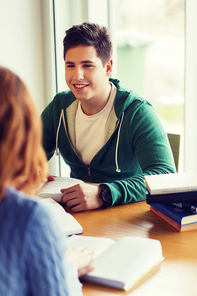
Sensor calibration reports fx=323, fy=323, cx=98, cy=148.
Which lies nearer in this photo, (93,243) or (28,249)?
(28,249)

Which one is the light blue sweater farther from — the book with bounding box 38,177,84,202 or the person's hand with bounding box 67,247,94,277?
the book with bounding box 38,177,84,202

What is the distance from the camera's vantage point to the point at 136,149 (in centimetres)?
144

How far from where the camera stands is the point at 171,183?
1.04 metres

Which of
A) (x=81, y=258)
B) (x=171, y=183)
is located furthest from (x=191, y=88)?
(x=81, y=258)

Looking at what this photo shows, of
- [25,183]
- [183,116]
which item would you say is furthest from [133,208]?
[183,116]

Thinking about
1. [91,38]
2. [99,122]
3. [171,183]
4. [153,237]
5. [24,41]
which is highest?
[24,41]

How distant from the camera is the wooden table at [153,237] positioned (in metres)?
0.68

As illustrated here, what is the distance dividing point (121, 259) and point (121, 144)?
84cm

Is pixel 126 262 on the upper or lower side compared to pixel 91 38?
lower

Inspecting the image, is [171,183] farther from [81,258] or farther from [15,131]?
[15,131]

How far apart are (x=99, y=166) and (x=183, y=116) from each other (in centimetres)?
75

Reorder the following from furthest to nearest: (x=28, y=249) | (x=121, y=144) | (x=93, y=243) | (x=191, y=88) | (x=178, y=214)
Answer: (x=191, y=88), (x=121, y=144), (x=178, y=214), (x=93, y=243), (x=28, y=249)

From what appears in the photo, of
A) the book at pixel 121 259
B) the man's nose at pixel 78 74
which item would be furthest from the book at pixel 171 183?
the man's nose at pixel 78 74

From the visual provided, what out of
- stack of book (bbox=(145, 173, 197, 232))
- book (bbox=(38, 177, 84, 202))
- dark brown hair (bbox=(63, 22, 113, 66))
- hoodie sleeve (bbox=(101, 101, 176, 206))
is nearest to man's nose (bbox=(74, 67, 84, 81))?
dark brown hair (bbox=(63, 22, 113, 66))
